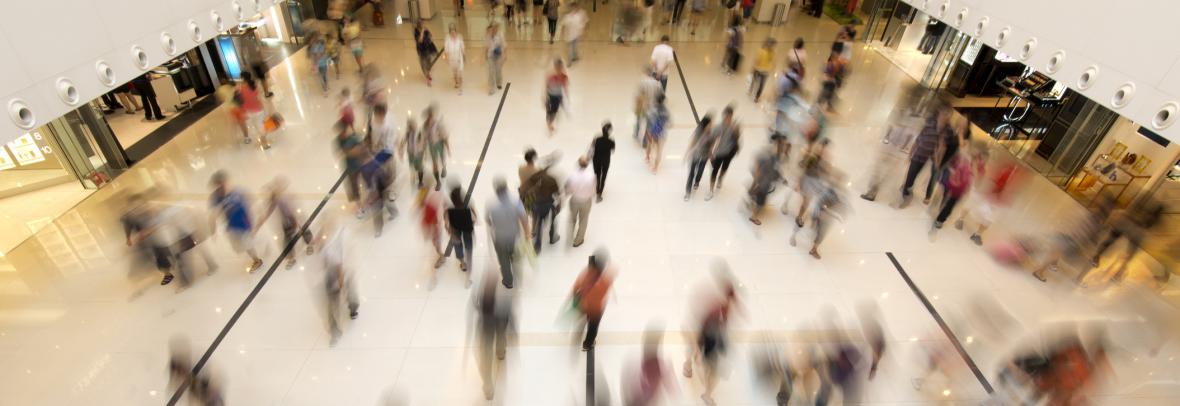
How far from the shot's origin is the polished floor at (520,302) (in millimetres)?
4945

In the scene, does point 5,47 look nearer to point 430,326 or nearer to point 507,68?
point 430,326

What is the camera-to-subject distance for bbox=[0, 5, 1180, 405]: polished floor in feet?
16.2

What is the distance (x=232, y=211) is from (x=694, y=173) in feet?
18.3

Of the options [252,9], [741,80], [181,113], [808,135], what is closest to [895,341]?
[808,135]

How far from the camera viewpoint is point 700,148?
23.3 feet

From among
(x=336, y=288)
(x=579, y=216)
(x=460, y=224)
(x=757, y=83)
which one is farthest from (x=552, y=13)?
(x=336, y=288)

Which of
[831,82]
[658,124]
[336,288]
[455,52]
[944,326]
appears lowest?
[944,326]

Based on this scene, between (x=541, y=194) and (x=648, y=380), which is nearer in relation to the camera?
(x=648, y=380)

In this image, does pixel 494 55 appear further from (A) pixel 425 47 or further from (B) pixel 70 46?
(B) pixel 70 46

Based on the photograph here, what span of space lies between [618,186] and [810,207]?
2668 mm

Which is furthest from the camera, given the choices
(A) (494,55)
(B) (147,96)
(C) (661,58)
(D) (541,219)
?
(A) (494,55)

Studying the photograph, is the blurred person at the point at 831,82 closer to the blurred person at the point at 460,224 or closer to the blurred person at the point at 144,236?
the blurred person at the point at 460,224

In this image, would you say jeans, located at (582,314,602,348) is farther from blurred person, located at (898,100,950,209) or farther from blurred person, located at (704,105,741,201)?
blurred person, located at (898,100,950,209)

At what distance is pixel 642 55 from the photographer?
13.4 m
